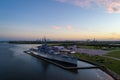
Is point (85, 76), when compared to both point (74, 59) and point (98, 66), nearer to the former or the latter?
point (98, 66)

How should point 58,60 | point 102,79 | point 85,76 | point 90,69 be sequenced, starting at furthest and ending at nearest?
point 58,60 → point 90,69 → point 85,76 → point 102,79

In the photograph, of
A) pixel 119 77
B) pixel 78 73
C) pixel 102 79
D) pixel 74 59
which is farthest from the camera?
pixel 74 59

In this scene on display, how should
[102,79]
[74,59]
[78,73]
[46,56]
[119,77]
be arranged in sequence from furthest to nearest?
1. [46,56]
2. [74,59]
3. [78,73]
4. [102,79]
5. [119,77]

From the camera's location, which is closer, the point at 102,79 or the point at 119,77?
the point at 119,77

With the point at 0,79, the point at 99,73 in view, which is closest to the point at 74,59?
the point at 99,73

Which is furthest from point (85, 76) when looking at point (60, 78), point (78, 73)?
point (60, 78)

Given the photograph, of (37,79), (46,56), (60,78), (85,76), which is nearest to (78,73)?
(85,76)

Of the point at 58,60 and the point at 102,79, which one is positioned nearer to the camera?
the point at 102,79

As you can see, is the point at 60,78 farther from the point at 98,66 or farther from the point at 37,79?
the point at 98,66

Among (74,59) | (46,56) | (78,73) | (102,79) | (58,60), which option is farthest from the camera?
(46,56)
